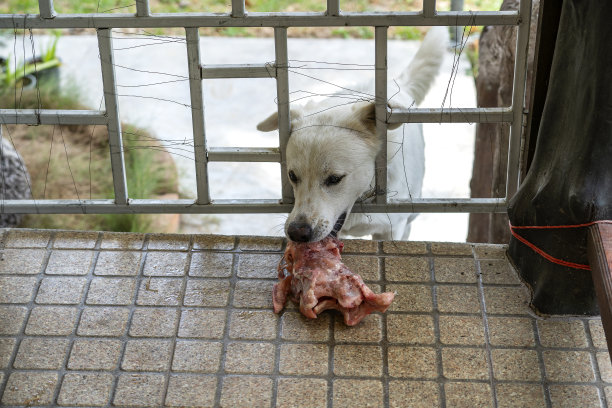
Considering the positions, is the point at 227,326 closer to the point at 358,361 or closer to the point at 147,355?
the point at 147,355

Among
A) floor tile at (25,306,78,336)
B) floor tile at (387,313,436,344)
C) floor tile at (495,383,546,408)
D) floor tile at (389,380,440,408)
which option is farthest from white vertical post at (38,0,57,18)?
floor tile at (495,383,546,408)

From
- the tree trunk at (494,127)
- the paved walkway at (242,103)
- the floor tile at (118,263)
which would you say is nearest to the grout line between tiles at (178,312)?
the floor tile at (118,263)

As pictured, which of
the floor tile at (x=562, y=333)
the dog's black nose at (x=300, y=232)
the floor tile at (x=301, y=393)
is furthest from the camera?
the dog's black nose at (x=300, y=232)

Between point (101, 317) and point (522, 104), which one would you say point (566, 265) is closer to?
point (522, 104)

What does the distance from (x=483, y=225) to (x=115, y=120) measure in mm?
2695

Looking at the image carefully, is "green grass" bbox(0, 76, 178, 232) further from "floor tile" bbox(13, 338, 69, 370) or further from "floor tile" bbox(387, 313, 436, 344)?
"floor tile" bbox(387, 313, 436, 344)

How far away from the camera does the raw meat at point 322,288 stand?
256 centimetres

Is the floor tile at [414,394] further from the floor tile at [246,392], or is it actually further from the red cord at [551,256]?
the red cord at [551,256]

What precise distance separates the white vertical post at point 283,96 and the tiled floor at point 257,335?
26cm

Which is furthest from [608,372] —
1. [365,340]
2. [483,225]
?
[483,225]

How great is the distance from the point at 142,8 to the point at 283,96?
598mm

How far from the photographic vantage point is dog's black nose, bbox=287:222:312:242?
2.81 m

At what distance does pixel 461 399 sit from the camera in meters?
2.28

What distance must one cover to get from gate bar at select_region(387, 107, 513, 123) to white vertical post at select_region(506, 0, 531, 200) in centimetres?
4
